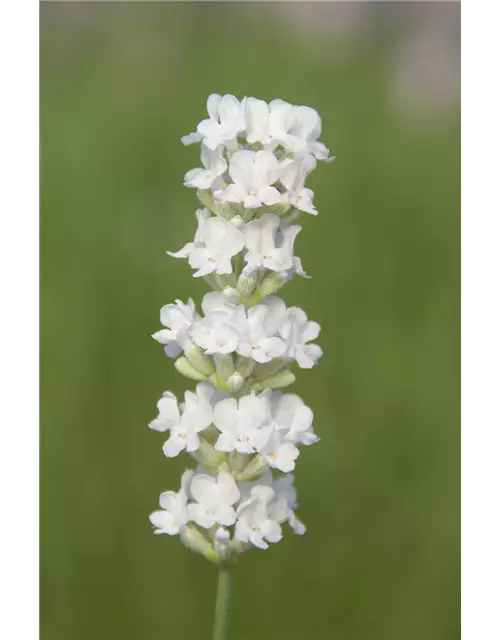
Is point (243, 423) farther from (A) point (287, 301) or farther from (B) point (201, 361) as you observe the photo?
(A) point (287, 301)

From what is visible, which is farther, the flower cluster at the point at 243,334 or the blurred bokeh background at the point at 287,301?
the blurred bokeh background at the point at 287,301

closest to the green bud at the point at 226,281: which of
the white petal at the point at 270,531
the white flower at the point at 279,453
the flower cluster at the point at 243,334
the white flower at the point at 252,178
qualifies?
the flower cluster at the point at 243,334

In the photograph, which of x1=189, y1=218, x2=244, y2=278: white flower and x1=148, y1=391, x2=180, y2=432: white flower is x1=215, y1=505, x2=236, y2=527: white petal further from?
x1=189, y1=218, x2=244, y2=278: white flower

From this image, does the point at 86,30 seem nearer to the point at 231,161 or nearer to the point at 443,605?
the point at 231,161

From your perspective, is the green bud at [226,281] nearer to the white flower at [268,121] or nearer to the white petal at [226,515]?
the white flower at [268,121]

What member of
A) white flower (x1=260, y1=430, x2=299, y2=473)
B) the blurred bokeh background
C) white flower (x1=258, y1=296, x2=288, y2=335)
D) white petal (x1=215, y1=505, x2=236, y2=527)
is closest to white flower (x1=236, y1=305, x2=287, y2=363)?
white flower (x1=258, y1=296, x2=288, y2=335)
